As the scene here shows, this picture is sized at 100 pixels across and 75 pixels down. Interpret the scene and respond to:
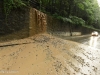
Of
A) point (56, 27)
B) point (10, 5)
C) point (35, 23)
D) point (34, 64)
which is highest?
point (10, 5)

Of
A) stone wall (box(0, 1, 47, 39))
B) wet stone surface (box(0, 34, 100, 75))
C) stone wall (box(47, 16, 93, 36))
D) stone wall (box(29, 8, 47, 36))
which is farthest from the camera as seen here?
stone wall (box(47, 16, 93, 36))

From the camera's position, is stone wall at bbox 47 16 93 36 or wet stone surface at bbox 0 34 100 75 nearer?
wet stone surface at bbox 0 34 100 75

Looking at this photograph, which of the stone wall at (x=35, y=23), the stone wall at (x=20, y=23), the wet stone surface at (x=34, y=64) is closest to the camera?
the wet stone surface at (x=34, y=64)

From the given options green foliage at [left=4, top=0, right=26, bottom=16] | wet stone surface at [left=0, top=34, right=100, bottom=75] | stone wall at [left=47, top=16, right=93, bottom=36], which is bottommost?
wet stone surface at [left=0, top=34, right=100, bottom=75]

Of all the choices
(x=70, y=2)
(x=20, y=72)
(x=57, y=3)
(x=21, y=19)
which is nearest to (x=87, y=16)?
(x=70, y=2)

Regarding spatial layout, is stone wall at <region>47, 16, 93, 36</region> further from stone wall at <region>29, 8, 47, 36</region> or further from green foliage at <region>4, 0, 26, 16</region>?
green foliage at <region>4, 0, 26, 16</region>

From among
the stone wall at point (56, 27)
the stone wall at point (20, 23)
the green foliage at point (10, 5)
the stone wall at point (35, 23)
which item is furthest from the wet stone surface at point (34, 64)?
the stone wall at point (56, 27)

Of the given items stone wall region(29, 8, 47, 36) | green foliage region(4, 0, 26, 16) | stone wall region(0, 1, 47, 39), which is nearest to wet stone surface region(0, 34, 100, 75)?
stone wall region(0, 1, 47, 39)

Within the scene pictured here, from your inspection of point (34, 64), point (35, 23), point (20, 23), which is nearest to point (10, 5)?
point (20, 23)

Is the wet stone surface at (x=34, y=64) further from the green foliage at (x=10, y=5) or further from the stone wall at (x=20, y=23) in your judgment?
the green foliage at (x=10, y=5)

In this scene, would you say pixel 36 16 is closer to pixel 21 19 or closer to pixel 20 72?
pixel 21 19

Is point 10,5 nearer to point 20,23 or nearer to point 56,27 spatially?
point 20,23

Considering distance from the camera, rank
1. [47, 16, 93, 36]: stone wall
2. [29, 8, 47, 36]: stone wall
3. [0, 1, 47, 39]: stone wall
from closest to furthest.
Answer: [0, 1, 47, 39]: stone wall, [29, 8, 47, 36]: stone wall, [47, 16, 93, 36]: stone wall

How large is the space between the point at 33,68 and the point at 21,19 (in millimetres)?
5575
